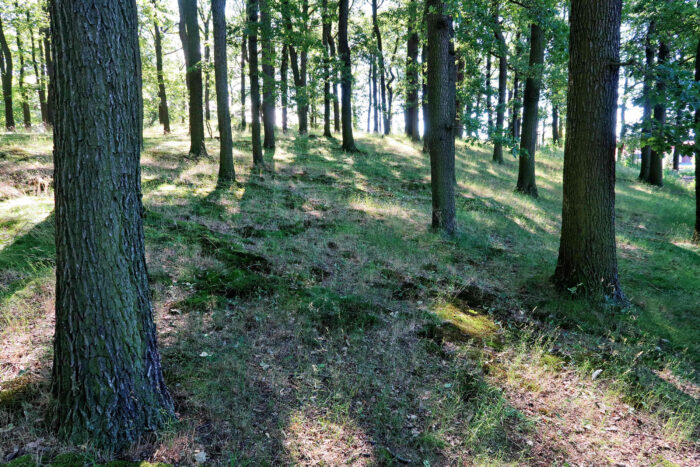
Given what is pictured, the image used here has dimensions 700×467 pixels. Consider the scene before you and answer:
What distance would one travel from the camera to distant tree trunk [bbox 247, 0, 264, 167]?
1292 cm

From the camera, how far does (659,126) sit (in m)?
5.82

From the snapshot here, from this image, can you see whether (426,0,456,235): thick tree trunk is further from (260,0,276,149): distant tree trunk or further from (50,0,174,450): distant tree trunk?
(50,0,174,450): distant tree trunk

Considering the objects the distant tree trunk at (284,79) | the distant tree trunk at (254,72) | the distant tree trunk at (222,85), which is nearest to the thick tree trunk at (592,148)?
the distant tree trunk at (222,85)

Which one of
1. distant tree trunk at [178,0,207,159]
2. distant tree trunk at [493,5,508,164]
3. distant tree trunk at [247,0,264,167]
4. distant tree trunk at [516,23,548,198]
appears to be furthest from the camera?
distant tree trunk at [516,23,548,198]

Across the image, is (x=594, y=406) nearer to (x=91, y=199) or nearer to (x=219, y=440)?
(x=219, y=440)

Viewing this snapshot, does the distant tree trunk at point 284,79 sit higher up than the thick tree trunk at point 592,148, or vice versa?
the distant tree trunk at point 284,79

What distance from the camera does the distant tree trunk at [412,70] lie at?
14.0 metres

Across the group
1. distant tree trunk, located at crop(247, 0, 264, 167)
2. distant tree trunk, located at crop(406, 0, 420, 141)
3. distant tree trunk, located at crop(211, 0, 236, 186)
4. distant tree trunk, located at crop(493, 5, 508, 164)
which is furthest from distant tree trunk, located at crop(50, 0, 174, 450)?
distant tree trunk, located at crop(406, 0, 420, 141)

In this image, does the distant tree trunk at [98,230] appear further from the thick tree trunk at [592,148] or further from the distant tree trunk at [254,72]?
the distant tree trunk at [254,72]

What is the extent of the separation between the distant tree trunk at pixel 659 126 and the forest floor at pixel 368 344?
103 inches

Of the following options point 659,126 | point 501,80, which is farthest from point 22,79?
point 659,126

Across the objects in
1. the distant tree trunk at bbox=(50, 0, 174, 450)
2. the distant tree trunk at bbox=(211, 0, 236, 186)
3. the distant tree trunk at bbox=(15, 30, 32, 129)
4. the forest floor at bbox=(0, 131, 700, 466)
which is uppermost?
the distant tree trunk at bbox=(15, 30, 32, 129)

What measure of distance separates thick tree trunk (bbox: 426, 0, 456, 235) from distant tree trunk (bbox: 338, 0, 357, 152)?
8456 mm

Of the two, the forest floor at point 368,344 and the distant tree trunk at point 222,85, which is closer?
the forest floor at point 368,344
